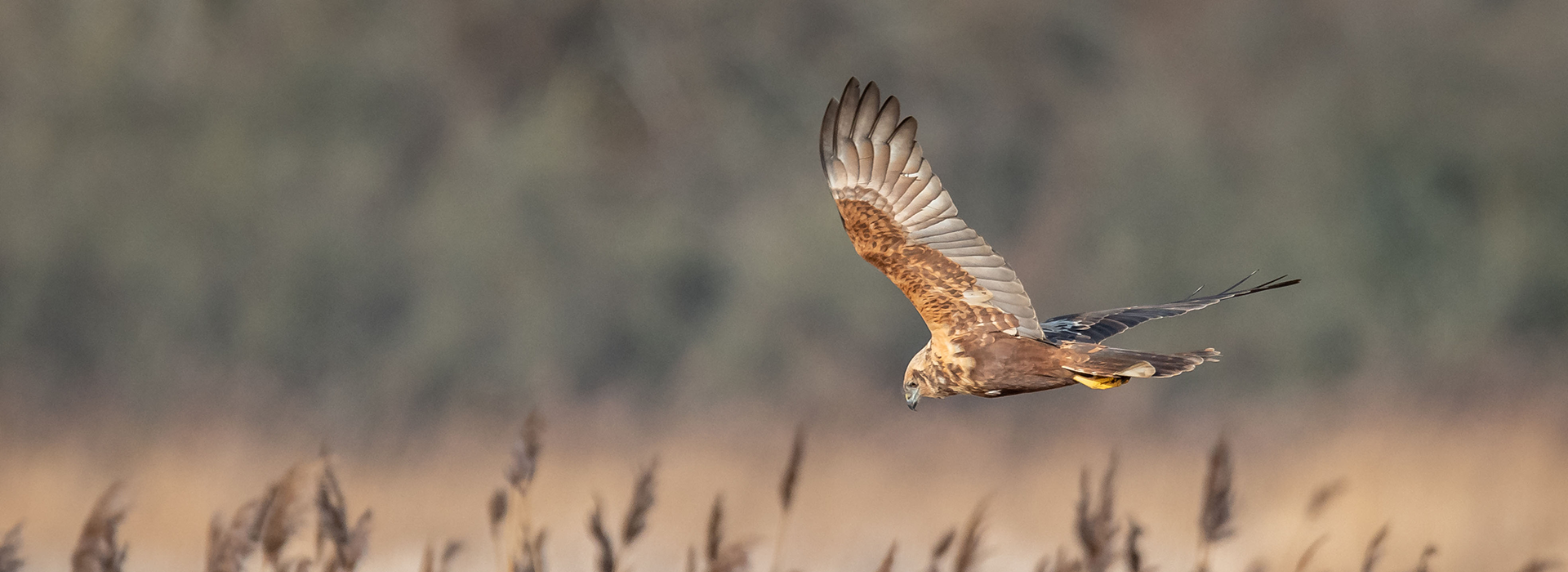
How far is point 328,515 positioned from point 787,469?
0.79m

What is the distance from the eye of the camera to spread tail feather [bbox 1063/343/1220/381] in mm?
1990

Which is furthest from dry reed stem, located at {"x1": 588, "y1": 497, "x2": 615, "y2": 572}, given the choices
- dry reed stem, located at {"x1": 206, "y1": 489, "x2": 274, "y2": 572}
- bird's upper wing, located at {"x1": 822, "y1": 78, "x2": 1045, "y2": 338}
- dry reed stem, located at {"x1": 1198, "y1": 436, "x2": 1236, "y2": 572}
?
dry reed stem, located at {"x1": 1198, "y1": 436, "x2": 1236, "y2": 572}

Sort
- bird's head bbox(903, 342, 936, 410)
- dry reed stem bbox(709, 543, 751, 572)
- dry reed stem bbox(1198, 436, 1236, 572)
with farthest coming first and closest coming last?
bird's head bbox(903, 342, 936, 410)
dry reed stem bbox(1198, 436, 1236, 572)
dry reed stem bbox(709, 543, 751, 572)

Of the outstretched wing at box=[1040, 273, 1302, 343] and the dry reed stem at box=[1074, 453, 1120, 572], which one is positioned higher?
the outstretched wing at box=[1040, 273, 1302, 343]

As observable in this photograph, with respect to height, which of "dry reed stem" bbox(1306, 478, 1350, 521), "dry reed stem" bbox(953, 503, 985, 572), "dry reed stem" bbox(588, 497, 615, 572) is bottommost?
"dry reed stem" bbox(1306, 478, 1350, 521)

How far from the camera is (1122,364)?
6.78 ft

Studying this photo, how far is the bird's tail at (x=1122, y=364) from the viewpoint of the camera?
6.54 feet

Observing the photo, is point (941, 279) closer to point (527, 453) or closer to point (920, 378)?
point (920, 378)

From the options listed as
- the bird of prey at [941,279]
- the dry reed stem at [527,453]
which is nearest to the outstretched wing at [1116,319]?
the bird of prey at [941,279]

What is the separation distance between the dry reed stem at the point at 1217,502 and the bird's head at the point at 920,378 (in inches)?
20.6

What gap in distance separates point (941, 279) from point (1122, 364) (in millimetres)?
498

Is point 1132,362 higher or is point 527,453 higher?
point 527,453

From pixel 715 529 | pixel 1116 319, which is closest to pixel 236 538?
pixel 715 529

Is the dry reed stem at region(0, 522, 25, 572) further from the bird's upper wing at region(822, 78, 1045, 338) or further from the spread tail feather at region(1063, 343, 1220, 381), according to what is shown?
the spread tail feather at region(1063, 343, 1220, 381)
